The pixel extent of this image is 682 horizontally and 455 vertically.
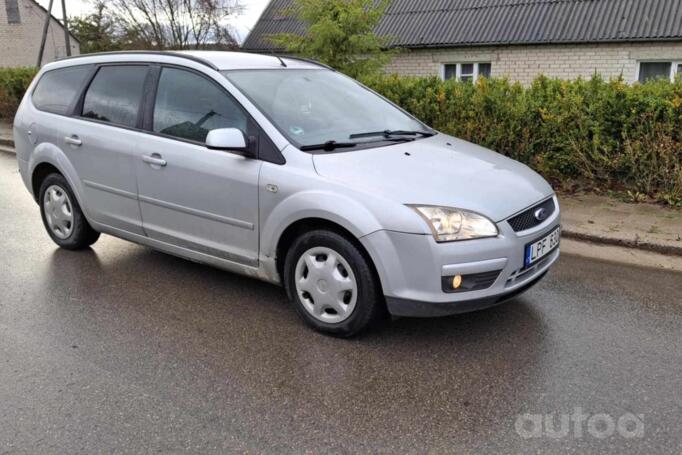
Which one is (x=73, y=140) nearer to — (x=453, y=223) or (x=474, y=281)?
(x=453, y=223)

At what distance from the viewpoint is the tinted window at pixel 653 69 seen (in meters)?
14.0

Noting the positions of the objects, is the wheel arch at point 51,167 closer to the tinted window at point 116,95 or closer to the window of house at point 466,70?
the tinted window at point 116,95

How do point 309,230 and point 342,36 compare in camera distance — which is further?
point 342,36

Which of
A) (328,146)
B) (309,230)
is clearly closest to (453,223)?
(309,230)

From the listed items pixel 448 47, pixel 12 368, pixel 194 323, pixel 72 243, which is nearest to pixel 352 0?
pixel 448 47

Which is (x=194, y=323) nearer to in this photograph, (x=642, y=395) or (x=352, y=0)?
(x=642, y=395)

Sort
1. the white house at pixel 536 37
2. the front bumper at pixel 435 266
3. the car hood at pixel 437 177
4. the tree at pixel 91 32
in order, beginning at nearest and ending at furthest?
the front bumper at pixel 435 266 → the car hood at pixel 437 177 → the white house at pixel 536 37 → the tree at pixel 91 32

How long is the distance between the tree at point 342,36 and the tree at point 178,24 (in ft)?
52.2

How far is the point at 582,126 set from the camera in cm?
721

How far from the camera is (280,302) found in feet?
14.9

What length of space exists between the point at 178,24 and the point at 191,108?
23.9 metres

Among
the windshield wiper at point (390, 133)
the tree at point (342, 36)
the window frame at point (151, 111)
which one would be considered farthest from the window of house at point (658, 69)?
the window frame at point (151, 111)

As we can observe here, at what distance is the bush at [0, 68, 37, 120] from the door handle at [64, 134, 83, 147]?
504 inches

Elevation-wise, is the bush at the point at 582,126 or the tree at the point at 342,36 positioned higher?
the tree at the point at 342,36
